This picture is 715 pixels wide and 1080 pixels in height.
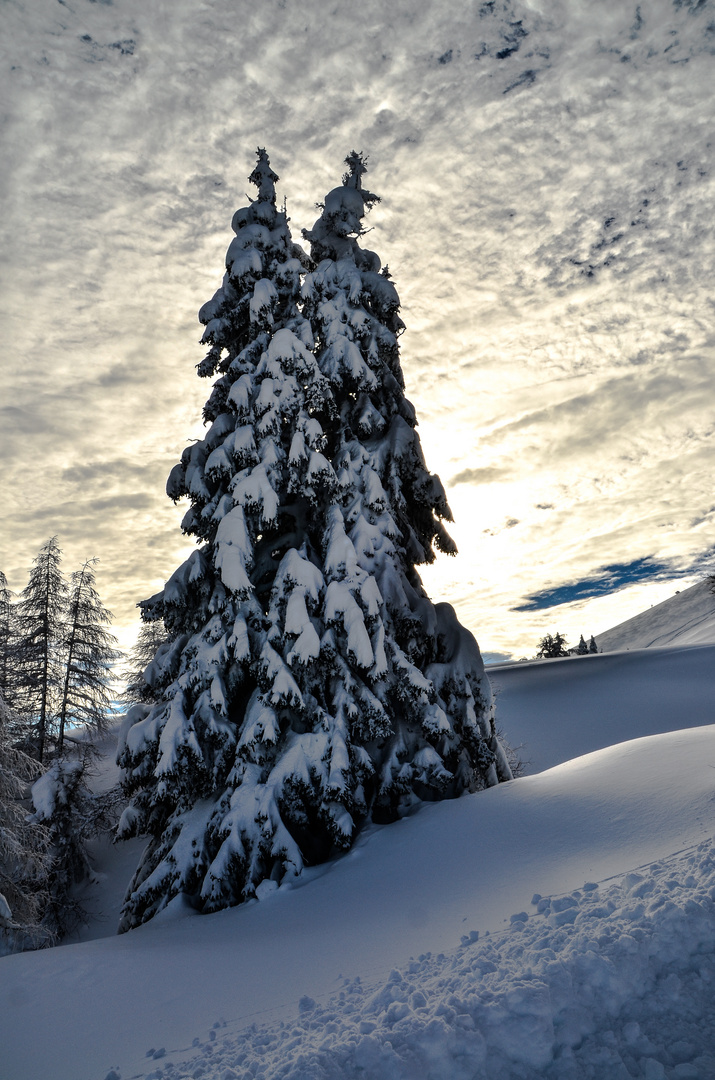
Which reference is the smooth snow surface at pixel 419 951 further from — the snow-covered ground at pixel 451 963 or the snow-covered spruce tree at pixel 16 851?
the snow-covered spruce tree at pixel 16 851

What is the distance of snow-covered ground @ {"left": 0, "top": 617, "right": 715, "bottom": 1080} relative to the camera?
3.53 meters

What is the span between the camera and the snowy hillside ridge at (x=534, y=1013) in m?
3.39

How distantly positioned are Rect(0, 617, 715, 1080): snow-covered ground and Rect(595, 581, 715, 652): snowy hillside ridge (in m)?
80.2

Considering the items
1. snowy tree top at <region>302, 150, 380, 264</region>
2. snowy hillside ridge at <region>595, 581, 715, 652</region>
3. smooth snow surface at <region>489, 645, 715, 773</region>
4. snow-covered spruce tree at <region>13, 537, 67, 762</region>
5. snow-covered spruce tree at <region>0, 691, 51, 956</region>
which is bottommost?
snowy hillside ridge at <region>595, 581, 715, 652</region>

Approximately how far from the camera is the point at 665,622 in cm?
9562

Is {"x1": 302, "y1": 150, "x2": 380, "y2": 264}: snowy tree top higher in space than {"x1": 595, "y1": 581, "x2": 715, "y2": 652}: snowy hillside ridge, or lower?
higher

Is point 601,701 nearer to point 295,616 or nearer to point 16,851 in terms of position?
point 295,616

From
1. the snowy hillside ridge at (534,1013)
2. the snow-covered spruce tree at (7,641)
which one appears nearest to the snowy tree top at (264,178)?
the snowy hillside ridge at (534,1013)

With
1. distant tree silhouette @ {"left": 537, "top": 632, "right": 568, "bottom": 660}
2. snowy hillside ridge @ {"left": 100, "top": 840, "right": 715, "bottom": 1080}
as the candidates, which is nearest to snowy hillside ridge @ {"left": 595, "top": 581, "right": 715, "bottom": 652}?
distant tree silhouette @ {"left": 537, "top": 632, "right": 568, "bottom": 660}

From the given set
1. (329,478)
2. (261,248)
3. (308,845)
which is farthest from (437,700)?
(261,248)

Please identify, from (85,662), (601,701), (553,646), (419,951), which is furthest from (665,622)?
(419,951)

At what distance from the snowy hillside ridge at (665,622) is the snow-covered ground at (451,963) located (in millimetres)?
80235

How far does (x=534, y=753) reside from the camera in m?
22.7

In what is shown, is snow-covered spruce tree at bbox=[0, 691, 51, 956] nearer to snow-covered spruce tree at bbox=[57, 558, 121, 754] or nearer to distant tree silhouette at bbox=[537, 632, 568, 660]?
snow-covered spruce tree at bbox=[57, 558, 121, 754]
